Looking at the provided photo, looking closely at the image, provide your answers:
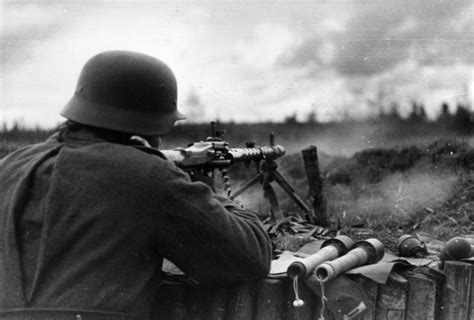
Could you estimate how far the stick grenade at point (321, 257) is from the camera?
279 centimetres

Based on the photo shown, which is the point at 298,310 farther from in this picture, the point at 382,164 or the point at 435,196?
the point at 382,164

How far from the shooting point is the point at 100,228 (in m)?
2.27

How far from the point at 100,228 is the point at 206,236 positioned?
1.45ft

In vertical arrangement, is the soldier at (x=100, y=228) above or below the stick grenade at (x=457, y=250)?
above

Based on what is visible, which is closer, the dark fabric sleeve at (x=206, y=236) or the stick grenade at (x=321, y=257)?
the dark fabric sleeve at (x=206, y=236)

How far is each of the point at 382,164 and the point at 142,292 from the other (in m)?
8.18

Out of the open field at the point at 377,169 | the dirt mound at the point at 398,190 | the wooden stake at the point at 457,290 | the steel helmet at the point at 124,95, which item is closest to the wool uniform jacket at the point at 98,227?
the steel helmet at the point at 124,95

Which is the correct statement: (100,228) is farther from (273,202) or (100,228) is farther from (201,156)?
(273,202)

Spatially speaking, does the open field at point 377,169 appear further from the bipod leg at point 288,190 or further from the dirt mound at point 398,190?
the bipod leg at point 288,190

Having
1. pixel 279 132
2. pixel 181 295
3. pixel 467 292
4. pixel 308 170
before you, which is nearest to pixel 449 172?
pixel 308 170

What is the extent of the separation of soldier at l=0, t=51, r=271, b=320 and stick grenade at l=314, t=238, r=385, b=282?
0.43 meters

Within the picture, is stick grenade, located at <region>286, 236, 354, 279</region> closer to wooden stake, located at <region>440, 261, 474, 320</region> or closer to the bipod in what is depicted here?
wooden stake, located at <region>440, 261, 474, 320</region>

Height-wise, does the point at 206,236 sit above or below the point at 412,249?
above

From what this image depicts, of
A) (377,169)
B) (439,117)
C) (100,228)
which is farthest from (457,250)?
(377,169)
